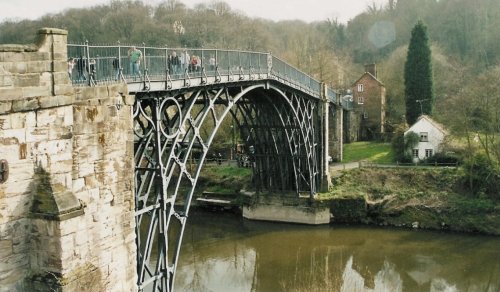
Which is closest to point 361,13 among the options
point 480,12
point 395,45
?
point 395,45

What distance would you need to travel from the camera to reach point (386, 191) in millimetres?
32531

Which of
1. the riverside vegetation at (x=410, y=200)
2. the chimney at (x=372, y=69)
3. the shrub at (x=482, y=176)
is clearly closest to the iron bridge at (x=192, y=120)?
the riverside vegetation at (x=410, y=200)

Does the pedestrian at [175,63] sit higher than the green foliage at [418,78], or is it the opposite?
the green foliage at [418,78]

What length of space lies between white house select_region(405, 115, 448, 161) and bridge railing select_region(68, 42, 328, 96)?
613 inches

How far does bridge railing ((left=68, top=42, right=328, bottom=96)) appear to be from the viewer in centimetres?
1105

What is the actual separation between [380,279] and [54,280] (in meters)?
19.2

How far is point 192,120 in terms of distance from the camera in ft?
51.5

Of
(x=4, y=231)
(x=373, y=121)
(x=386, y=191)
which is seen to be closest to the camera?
(x=4, y=231)

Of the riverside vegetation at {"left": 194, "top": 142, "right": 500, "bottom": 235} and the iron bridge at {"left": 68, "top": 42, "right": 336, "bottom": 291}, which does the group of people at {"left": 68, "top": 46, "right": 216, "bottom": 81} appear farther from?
the riverside vegetation at {"left": 194, "top": 142, "right": 500, "bottom": 235}

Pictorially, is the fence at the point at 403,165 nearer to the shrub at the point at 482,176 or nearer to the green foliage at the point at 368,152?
the green foliage at the point at 368,152

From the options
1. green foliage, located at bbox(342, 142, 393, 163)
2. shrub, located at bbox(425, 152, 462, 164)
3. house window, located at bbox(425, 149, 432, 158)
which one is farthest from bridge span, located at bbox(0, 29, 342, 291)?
green foliage, located at bbox(342, 142, 393, 163)

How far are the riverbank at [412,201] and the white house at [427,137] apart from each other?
3.85m

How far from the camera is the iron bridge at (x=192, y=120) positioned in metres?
13.0

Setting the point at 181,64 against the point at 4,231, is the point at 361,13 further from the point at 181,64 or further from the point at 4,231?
the point at 4,231
